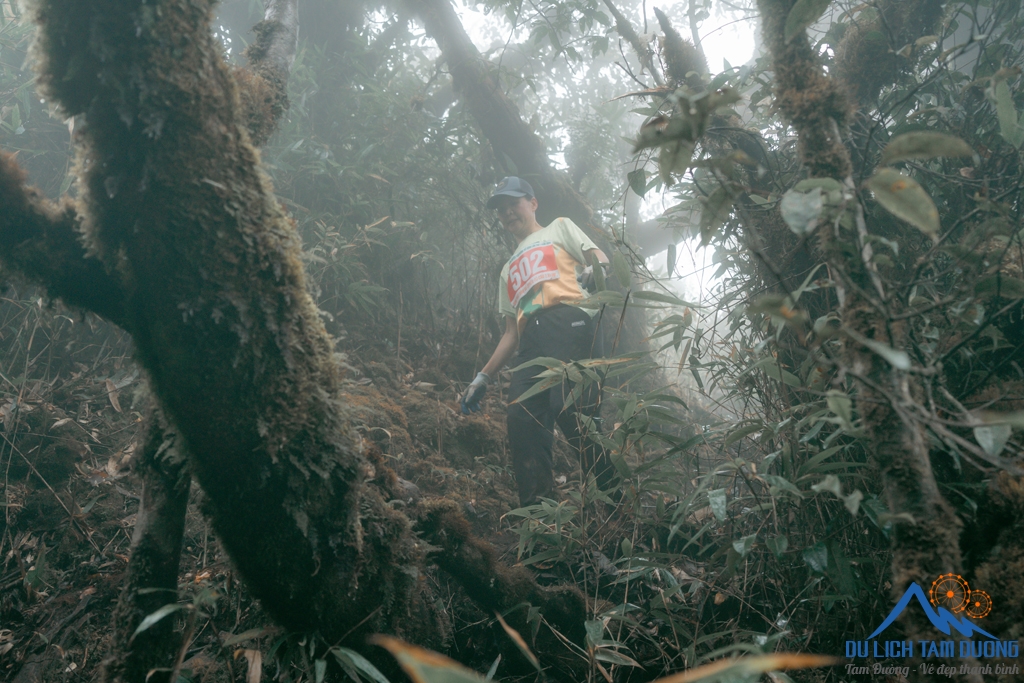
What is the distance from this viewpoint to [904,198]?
0.96 meters

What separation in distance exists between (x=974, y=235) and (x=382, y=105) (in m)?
4.98

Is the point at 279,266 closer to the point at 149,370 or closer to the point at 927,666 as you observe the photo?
the point at 149,370

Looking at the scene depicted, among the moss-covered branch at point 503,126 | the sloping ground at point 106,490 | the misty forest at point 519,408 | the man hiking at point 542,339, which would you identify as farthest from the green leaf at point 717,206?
the moss-covered branch at point 503,126

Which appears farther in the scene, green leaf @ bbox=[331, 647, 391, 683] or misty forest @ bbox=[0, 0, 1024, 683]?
green leaf @ bbox=[331, 647, 391, 683]

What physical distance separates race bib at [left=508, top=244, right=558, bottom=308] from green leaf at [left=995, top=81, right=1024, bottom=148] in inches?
87.5

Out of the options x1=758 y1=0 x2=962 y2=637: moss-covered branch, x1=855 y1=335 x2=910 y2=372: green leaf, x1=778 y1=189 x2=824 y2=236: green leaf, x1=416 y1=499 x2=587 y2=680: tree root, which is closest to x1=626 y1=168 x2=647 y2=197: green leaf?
x1=758 y1=0 x2=962 y2=637: moss-covered branch

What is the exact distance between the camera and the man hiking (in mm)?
3189

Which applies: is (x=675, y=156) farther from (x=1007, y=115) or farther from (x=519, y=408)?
(x=519, y=408)

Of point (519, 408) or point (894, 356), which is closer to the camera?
point (894, 356)

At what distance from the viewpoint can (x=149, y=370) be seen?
55.6 inches

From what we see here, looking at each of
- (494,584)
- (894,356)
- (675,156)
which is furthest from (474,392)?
(894,356)

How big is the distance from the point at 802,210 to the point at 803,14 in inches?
24.5

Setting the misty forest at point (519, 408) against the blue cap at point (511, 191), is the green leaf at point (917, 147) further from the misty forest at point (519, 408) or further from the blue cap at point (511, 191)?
the blue cap at point (511, 191)

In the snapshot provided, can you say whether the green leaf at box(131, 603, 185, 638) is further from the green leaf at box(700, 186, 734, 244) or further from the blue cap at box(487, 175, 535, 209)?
the blue cap at box(487, 175, 535, 209)
